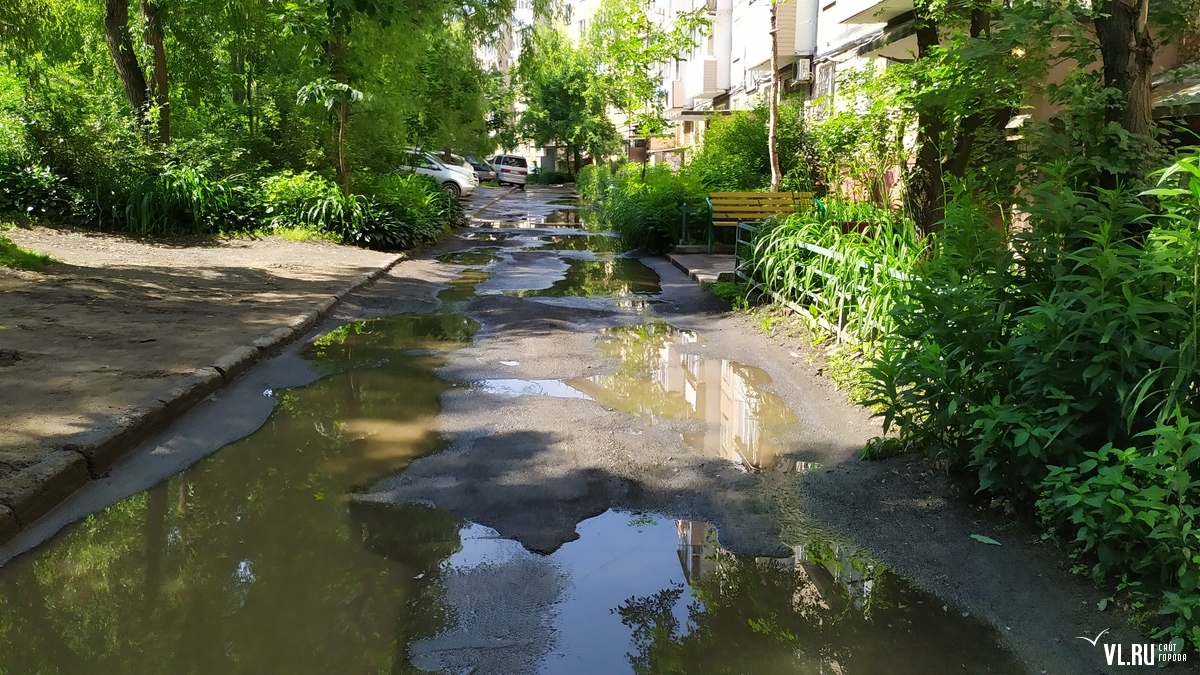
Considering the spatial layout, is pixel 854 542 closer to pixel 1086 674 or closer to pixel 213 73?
pixel 1086 674

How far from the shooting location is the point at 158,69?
1709cm

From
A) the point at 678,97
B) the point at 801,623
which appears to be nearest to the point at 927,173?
the point at 801,623

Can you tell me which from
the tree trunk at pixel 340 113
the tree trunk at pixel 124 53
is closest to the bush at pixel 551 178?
the tree trunk at pixel 340 113

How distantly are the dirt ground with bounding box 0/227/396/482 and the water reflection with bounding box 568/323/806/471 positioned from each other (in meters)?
3.46

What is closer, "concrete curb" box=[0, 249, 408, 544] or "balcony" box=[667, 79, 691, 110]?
"concrete curb" box=[0, 249, 408, 544]

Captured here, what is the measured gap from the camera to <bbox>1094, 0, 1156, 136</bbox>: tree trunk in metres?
4.52

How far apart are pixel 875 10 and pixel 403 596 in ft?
50.5

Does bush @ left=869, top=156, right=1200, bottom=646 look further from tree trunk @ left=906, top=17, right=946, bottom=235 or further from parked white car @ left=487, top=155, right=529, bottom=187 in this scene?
parked white car @ left=487, top=155, right=529, bottom=187

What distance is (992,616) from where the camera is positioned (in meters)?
3.56

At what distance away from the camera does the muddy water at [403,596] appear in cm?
328

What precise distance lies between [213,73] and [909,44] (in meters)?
15.2

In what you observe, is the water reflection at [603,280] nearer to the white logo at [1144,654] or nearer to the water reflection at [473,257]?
the water reflection at [473,257]

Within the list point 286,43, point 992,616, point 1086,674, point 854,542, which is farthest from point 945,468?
point 286,43

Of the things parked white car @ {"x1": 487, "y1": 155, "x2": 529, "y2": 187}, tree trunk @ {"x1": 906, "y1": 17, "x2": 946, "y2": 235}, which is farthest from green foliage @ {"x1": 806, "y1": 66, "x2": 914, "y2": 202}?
parked white car @ {"x1": 487, "y1": 155, "x2": 529, "y2": 187}
